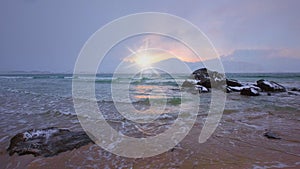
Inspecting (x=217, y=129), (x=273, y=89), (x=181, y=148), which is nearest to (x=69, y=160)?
(x=181, y=148)

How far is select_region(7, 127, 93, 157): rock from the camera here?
317 cm

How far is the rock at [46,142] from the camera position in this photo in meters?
3.17

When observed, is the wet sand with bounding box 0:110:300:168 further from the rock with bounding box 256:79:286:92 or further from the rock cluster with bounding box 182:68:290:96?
the rock with bounding box 256:79:286:92

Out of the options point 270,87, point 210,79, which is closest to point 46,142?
point 210,79

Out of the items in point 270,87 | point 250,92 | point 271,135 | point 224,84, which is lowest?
point 271,135

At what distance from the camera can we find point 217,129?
4414mm

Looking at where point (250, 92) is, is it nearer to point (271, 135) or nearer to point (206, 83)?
point (206, 83)

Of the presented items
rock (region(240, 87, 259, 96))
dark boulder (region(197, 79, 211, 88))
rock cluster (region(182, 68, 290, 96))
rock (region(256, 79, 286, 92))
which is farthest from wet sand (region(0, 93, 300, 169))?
dark boulder (region(197, 79, 211, 88))

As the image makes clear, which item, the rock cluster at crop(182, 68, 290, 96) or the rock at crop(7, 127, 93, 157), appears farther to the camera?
the rock cluster at crop(182, 68, 290, 96)

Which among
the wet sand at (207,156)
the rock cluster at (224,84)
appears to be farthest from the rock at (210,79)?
the wet sand at (207,156)

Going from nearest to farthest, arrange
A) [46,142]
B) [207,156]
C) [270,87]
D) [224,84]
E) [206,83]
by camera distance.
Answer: [207,156] < [46,142] < [270,87] < [224,84] < [206,83]

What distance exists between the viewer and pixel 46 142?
3502 mm

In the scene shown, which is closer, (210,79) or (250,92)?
(250,92)

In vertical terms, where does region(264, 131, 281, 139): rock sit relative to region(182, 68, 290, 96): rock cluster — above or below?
below
